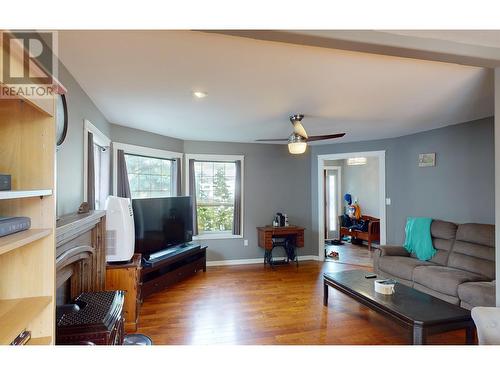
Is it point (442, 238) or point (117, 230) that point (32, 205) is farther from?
point (442, 238)

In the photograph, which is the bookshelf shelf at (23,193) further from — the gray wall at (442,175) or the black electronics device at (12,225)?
the gray wall at (442,175)

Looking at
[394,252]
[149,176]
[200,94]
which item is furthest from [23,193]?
[394,252]

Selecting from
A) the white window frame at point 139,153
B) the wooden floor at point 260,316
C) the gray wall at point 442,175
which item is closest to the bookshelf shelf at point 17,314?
the wooden floor at point 260,316


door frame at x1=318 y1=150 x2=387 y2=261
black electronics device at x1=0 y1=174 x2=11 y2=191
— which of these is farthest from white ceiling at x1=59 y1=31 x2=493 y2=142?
door frame at x1=318 y1=150 x2=387 y2=261

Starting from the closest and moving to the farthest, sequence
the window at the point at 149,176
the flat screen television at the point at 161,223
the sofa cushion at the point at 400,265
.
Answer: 1. the sofa cushion at the point at 400,265
2. the flat screen television at the point at 161,223
3. the window at the point at 149,176

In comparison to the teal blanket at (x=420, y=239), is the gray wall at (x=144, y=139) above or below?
above

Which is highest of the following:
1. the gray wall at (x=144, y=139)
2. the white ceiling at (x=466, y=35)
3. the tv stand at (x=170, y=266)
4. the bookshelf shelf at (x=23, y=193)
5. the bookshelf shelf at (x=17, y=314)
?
the white ceiling at (x=466, y=35)

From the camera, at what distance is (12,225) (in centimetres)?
102

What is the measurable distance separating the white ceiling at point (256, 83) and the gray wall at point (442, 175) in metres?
0.40

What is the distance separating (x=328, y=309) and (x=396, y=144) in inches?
127

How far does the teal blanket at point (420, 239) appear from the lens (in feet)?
12.9

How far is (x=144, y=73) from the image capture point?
7.18 ft
